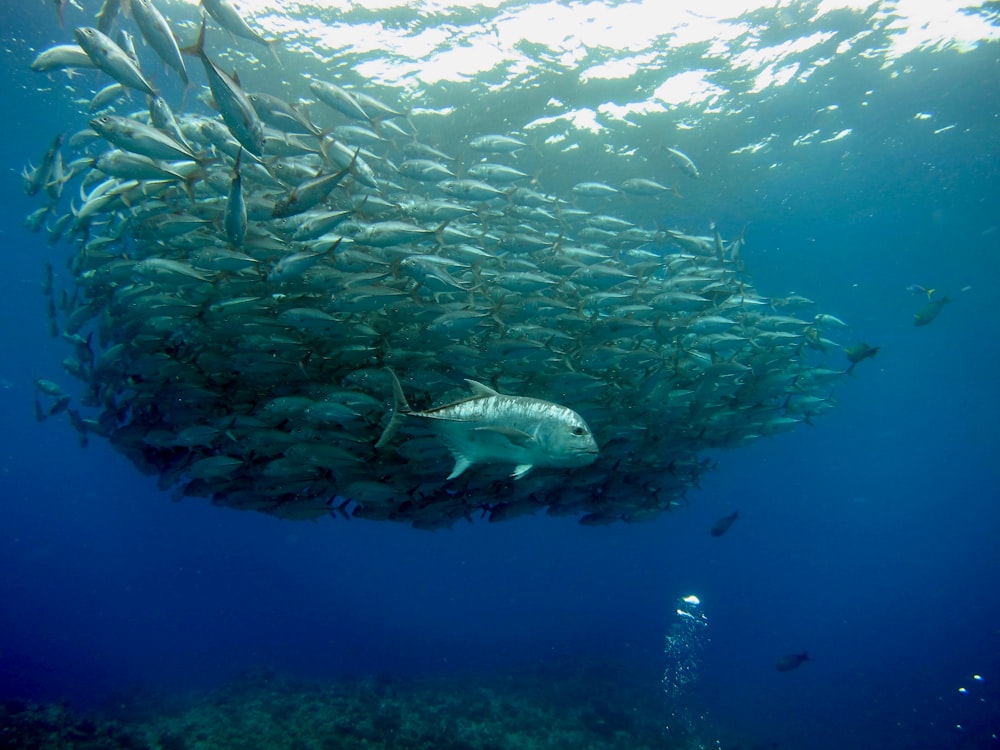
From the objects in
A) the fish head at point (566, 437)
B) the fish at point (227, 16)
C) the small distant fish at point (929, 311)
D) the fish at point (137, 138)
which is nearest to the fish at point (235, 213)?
the fish at point (137, 138)

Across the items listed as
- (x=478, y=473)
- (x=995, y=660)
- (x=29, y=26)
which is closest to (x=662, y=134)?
(x=478, y=473)

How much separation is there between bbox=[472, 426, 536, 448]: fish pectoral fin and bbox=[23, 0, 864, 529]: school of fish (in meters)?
0.02

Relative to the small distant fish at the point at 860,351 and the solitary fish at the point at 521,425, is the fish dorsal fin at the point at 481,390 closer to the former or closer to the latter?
the solitary fish at the point at 521,425

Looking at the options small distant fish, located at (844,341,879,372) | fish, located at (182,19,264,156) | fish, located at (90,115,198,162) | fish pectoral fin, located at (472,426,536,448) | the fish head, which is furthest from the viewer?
small distant fish, located at (844,341,879,372)

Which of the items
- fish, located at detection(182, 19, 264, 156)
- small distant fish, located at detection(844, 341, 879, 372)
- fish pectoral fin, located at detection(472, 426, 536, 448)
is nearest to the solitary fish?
fish pectoral fin, located at detection(472, 426, 536, 448)

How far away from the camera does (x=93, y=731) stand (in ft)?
48.9

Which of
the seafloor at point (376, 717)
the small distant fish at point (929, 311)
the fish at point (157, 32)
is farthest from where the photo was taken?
the seafloor at point (376, 717)

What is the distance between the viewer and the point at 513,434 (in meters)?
3.50

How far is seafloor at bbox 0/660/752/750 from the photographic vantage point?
14.2 m

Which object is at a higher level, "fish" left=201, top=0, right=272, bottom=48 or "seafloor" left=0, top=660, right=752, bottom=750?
"fish" left=201, top=0, right=272, bottom=48

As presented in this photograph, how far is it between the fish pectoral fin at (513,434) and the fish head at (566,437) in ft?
0.33

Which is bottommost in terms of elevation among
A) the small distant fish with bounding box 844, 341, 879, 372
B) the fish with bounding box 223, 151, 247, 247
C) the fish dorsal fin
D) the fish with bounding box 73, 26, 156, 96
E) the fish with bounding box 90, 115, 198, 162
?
the fish dorsal fin

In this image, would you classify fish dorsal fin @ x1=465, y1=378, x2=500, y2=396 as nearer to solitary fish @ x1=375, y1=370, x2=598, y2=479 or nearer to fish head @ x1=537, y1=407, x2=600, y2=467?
solitary fish @ x1=375, y1=370, x2=598, y2=479

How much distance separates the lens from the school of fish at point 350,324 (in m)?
4.97
